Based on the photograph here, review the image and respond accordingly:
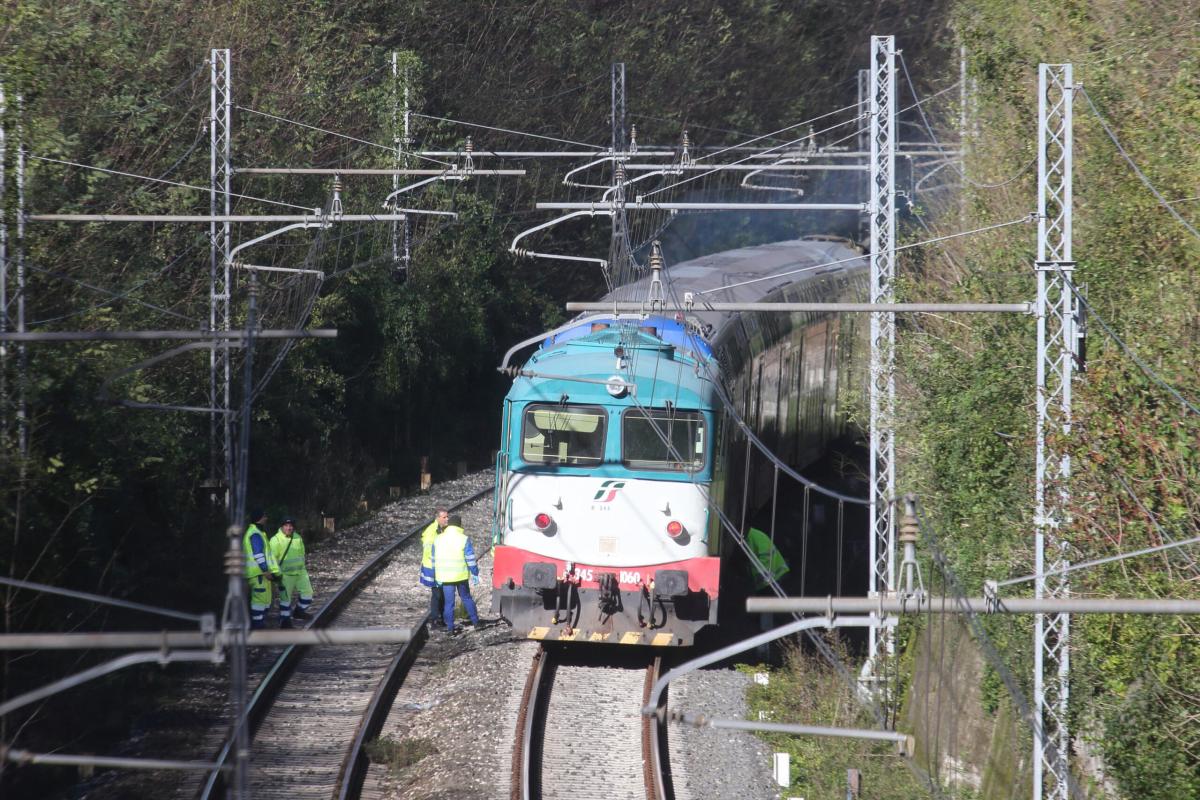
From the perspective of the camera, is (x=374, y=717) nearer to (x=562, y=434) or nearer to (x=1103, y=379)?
(x=562, y=434)

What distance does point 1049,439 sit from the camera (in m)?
10.2

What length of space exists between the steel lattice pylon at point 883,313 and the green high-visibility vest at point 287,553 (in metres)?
6.26

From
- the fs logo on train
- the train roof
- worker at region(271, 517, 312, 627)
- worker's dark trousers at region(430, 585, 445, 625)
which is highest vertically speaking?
the train roof

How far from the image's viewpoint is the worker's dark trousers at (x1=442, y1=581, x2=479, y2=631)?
15336 mm

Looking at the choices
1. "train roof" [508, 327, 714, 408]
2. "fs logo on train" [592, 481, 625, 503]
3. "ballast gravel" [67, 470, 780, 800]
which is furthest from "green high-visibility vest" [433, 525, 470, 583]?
"fs logo on train" [592, 481, 625, 503]

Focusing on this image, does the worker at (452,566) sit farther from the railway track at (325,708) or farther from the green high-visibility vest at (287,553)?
the green high-visibility vest at (287,553)

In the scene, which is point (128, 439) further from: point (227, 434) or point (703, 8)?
point (703, 8)

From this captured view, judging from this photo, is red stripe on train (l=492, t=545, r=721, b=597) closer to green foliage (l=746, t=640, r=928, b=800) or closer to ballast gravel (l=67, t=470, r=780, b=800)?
ballast gravel (l=67, t=470, r=780, b=800)

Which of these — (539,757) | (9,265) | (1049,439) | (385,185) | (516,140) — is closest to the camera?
(1049,439)

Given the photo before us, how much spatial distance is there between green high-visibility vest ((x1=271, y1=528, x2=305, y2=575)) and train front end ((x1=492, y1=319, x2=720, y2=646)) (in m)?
2.95

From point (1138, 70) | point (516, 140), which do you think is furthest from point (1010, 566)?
point (516, 140)

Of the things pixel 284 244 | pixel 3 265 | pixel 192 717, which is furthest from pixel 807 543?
pixel 3 265

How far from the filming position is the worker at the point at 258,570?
47.7 feet

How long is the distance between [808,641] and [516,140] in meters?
23.9
